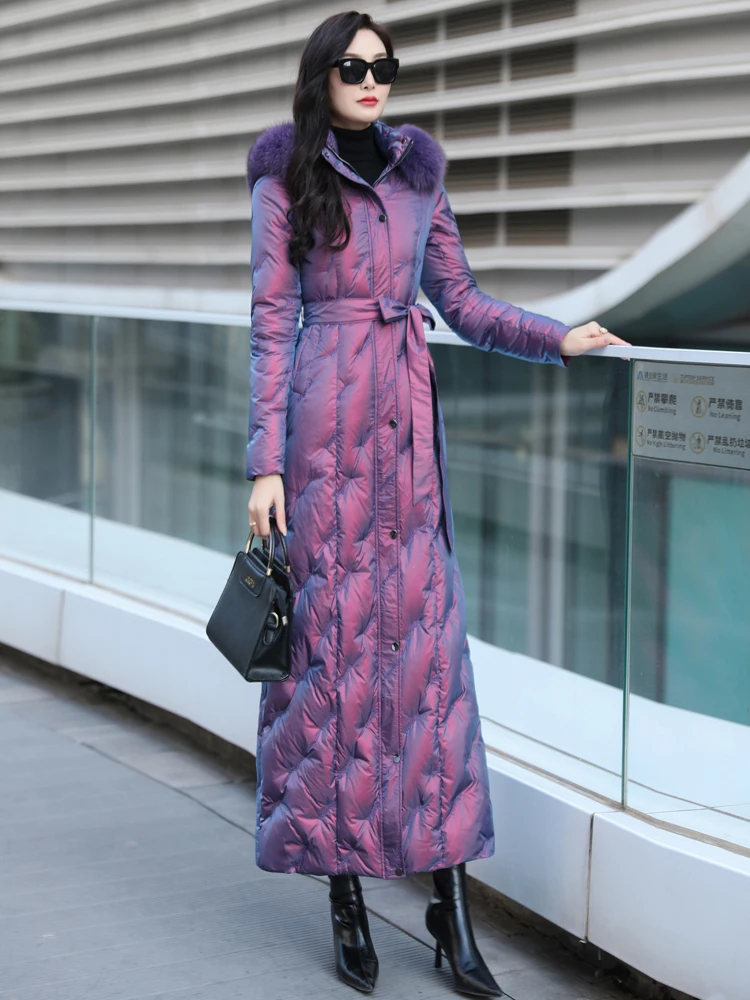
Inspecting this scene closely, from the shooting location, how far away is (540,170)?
10047 mm

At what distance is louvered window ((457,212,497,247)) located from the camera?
10.6m

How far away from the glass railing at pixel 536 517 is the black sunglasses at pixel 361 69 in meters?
0.69

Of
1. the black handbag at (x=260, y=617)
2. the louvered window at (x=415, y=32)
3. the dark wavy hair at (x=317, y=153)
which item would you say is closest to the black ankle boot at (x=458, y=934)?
the black handbag at (x=260, y=617)

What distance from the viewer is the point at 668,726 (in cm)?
271

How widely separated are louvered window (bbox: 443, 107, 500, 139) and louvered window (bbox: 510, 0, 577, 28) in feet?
2.31

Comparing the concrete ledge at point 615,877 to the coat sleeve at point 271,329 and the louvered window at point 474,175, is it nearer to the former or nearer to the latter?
the coat sleeve at point 271,329

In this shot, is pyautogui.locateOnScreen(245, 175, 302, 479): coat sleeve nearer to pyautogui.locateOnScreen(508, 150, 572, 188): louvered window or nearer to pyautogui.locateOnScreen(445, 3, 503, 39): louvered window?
pyautogui.locateOnScreen(508, 150, 572, 188): louvered window

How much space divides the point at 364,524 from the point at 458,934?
2.66 feet

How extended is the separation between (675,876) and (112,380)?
2998 mm

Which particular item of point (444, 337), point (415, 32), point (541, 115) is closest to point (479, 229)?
point (541, 115)

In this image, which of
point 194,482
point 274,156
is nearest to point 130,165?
point 194,482

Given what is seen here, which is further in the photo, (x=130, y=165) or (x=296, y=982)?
(x=130, y=165)

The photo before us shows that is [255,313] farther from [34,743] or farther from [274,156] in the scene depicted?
[34,743]

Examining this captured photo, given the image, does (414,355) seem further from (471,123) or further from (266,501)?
(471,123)
